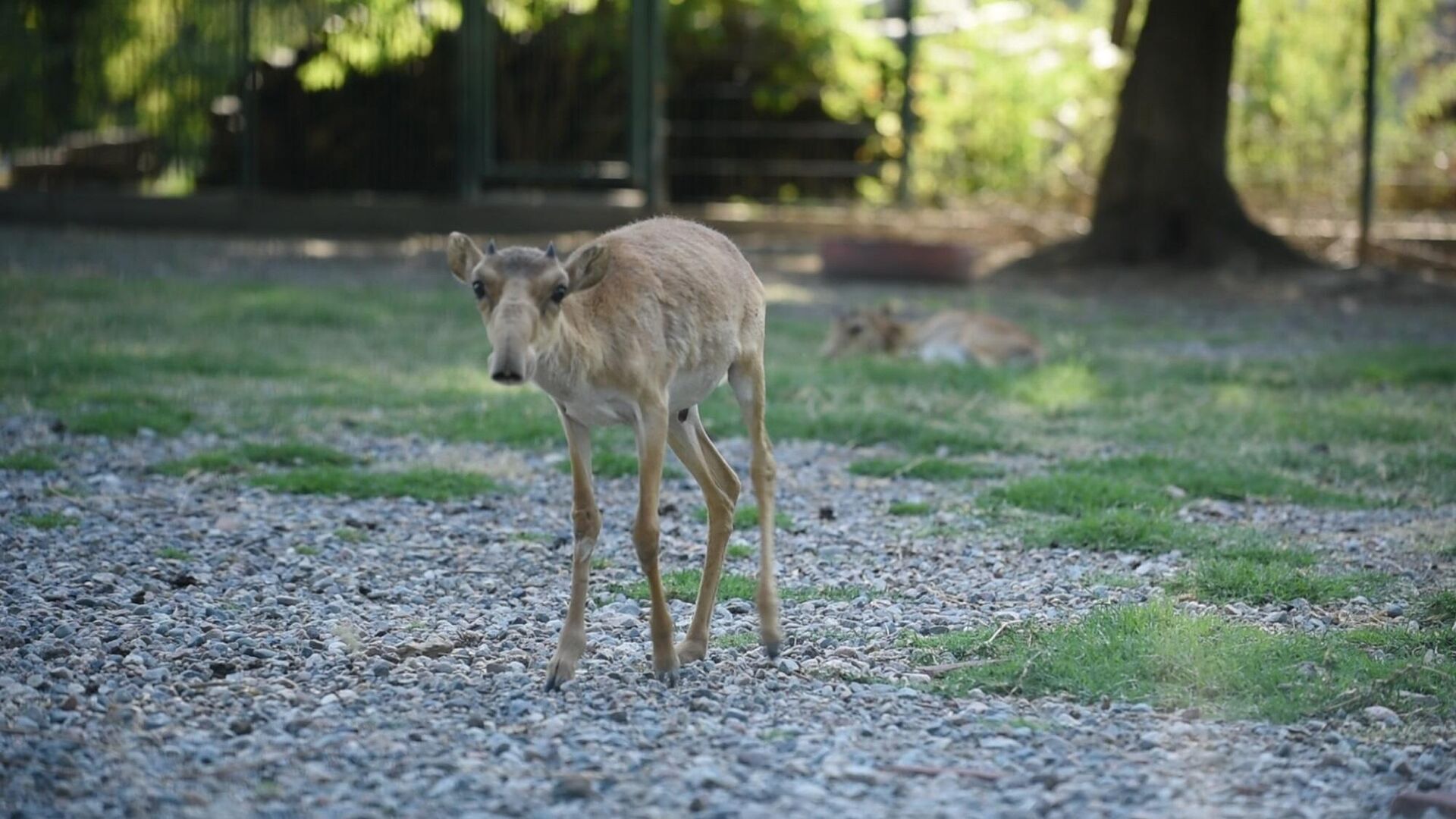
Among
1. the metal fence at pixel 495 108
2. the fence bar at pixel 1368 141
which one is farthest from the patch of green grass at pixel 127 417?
the fence bar at pixel 1368 141

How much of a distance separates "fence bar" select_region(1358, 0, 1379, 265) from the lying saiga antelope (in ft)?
42.6

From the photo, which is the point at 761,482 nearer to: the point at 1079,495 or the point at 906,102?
the point at 1079,495

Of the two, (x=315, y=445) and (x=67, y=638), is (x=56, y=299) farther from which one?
(x=67, y=638)

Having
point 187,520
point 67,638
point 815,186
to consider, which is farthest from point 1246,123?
point 67,638

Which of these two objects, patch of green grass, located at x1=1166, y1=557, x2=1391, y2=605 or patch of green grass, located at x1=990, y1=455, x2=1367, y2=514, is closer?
patch of green grass, located at x1=1166, y1=557, x2=1391, y2=605

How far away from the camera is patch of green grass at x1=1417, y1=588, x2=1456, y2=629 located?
19.2 ft

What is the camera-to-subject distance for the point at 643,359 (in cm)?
532

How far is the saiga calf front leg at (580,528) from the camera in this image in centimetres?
530

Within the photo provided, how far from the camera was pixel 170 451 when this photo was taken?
867 cm

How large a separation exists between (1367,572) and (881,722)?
2647mm

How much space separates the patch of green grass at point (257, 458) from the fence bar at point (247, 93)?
11557 millimetres

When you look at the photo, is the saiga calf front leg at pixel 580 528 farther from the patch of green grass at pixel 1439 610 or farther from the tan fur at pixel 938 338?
the tan fur at pixel 938 338

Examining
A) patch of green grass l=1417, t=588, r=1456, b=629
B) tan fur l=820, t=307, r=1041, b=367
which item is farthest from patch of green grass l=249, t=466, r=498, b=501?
tan fur l=820, t=307, r=1041, b=367

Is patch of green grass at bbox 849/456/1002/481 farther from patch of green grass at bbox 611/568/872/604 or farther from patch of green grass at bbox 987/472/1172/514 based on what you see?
patch of green grass at bbox 611/568/872/604
